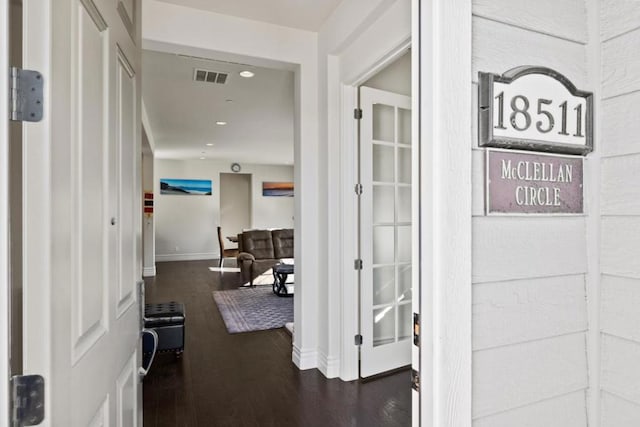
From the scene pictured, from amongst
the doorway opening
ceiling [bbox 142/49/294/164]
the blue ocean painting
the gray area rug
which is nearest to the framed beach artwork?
the doorway opening

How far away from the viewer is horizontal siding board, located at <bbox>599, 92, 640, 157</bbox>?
0.99m

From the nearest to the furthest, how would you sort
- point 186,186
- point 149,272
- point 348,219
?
point 348,219, point 149,272, point 186,186

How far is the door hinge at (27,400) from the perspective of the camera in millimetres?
647

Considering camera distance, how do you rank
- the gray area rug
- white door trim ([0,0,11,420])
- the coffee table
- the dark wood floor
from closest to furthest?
white door trim ([0,0,11,420])
the dark wood floor
the gray area rug
the coffee table

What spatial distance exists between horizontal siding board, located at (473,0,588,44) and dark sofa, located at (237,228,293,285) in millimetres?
6144

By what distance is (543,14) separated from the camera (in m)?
1.02

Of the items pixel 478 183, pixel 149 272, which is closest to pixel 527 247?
pixel 478 183

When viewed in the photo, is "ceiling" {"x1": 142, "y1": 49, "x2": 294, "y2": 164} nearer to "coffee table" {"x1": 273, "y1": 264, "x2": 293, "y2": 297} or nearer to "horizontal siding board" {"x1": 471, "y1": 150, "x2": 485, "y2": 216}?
"coffee table" {"x1": 273, "y1": 264, "x2": 293, "y2": 297}

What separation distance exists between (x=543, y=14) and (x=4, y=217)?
4.37 ft

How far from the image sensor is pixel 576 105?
1056 millimetres

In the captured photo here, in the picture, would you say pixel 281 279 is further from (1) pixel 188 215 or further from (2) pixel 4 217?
(2) pixel 4 217

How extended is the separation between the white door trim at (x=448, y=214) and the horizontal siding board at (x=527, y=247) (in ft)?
0.21

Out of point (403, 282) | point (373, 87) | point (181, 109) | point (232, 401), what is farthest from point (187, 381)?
point (181, 109)

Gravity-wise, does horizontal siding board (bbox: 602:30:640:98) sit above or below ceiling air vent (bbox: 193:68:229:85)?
below
